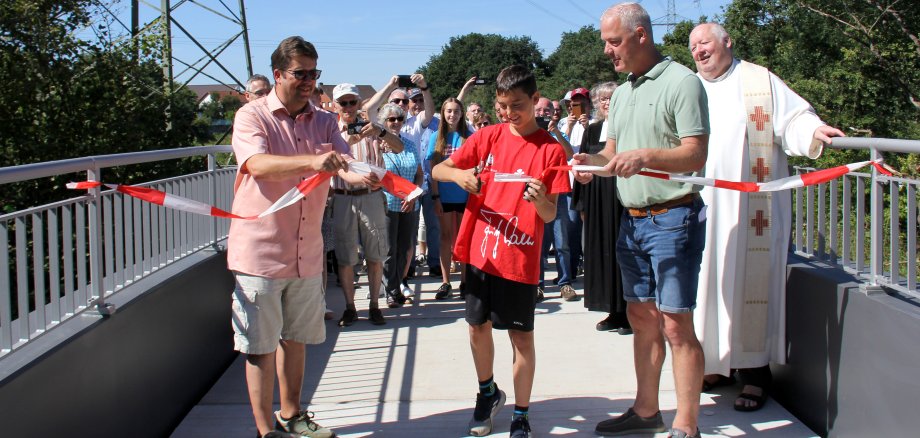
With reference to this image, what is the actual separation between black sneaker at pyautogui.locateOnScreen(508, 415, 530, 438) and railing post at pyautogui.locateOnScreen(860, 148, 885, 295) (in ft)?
5.65

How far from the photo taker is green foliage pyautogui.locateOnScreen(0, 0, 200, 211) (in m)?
12.1

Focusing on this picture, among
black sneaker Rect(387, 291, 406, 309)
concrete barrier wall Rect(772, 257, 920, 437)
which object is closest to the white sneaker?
black sneaker Rect(387, 291, 406, 309)

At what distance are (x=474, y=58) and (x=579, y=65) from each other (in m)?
16.5

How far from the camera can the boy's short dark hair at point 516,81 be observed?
157 inches

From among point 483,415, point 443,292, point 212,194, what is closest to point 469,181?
point 483,415

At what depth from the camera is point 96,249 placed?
12.6 feet

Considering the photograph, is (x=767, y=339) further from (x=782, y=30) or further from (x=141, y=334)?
(x=782, y=30)

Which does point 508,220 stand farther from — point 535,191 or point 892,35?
point 892,35

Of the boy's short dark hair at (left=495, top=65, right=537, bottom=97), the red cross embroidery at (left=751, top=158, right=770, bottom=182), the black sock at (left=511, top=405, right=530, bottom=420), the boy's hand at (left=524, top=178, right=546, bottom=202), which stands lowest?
the black sock at (left=511, top=405, right=530, bottom=420)

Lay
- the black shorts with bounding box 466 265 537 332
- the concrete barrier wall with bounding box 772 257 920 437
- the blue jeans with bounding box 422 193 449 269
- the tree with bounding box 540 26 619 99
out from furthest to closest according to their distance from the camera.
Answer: the tree with bounding box 540 26 619 99, the blue jeans with bounding box 422 193 449 269, the black shorts with bounding box 466 265 537 332, the concrete barrier wall with bounding box 772 257 920 437

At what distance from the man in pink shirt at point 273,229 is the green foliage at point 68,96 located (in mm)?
8688

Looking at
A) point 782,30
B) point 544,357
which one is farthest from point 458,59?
point 544,357

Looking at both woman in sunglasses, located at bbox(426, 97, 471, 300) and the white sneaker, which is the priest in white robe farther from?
the white sneaker

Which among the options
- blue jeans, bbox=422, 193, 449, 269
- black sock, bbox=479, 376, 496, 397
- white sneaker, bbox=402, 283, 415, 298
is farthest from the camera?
blue jeans, bbox=422, 193, 449, 269
